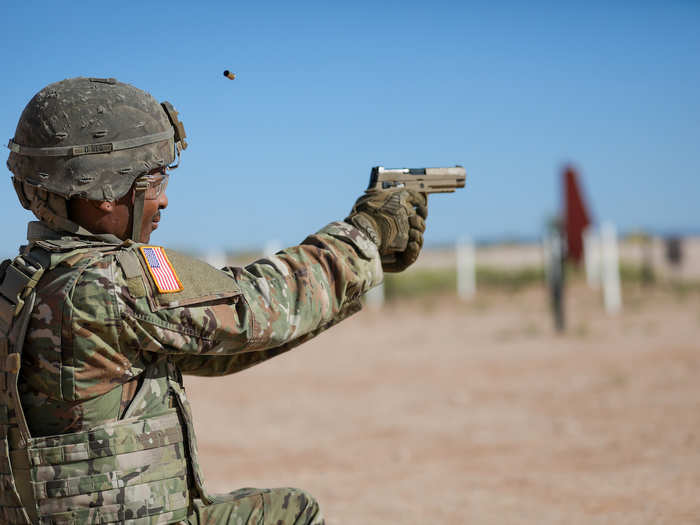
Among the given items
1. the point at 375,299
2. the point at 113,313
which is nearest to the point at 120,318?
the point at 113,313

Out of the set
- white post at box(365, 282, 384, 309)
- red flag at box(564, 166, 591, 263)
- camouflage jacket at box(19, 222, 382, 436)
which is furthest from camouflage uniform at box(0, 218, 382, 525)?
red flag at box(564, 166, 591, 263)

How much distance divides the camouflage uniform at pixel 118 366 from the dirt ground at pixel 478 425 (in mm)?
2953

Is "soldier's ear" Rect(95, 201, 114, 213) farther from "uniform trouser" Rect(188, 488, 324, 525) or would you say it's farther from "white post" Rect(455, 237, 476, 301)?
"white post" Rect(455, 237, 476, 301)

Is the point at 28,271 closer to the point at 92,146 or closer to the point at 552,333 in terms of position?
the point at 92,146

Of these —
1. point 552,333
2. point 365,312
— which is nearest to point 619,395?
point 552,333

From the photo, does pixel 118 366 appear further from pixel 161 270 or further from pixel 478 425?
pixel 478 425

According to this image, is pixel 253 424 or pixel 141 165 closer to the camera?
pixel 141 165

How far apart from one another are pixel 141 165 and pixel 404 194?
2.98ft

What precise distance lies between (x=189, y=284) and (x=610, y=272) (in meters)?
16.1

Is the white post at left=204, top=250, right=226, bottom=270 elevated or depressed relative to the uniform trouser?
depressed

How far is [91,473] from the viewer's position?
7.06ft

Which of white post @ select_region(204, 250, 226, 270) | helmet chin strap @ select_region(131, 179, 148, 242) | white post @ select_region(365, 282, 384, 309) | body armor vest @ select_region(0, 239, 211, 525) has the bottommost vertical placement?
white post @ select_region(365, 282, 384, 309)

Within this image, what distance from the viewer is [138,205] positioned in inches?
93.0

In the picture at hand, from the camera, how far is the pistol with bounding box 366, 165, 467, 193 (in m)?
2.93
